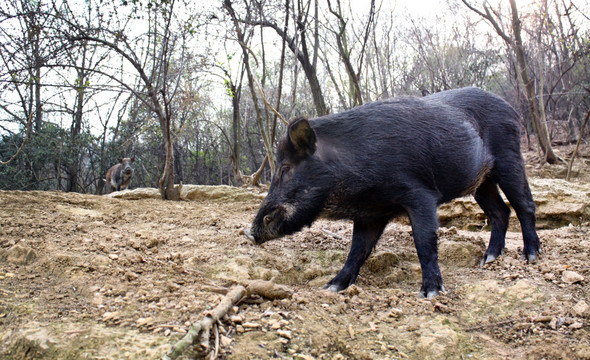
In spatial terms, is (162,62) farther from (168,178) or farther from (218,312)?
(218,312)

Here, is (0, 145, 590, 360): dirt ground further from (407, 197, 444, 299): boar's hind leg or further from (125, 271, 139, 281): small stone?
(407, 197, 444, 299): boar's hind leg

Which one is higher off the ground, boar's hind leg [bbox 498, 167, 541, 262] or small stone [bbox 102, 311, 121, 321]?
boar's hind leg [bbox 498, 167, 541, 262]

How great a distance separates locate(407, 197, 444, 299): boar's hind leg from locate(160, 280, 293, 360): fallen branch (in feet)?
3.85

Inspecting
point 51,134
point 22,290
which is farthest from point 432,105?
point 51,134

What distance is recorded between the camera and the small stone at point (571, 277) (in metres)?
3.02

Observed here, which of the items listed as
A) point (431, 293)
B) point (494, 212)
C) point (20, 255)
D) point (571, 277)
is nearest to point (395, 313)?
point (431, 293)

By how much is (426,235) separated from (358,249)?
635 mm

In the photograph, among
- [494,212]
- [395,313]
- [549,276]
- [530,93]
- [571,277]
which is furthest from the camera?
[530,93]

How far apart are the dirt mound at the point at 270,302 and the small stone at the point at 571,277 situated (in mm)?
10

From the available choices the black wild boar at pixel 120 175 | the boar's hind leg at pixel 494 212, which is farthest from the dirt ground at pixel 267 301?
the black wild boar at pixel 120 175

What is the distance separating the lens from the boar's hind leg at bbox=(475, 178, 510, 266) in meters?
4.24

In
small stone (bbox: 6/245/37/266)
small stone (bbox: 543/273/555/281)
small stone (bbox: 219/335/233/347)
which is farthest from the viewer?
small stone (bbox: 543/273/555/281)

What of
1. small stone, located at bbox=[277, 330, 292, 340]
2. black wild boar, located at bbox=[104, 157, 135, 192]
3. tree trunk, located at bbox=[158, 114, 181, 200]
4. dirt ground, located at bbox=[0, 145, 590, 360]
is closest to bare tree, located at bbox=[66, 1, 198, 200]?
tree trunk, located at bbox=[158, 114, 181, 200]

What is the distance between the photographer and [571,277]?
305 centimetres
